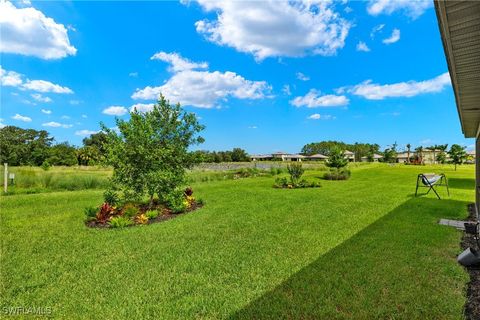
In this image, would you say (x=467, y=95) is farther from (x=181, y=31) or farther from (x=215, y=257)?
(x=181, y=31)

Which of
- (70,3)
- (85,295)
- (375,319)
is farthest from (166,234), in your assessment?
(70,3)

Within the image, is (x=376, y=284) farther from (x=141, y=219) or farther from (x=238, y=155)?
(x=238, y=155)

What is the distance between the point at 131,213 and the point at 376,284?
5.83m

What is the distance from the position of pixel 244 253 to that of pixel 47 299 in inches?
105

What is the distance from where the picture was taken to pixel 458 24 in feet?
6.41

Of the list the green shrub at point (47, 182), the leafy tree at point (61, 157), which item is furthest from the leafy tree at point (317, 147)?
the green shrub at point (47, 182)

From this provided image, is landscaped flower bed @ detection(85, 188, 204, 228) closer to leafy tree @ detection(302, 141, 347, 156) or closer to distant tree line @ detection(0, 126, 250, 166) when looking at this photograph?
distant tree line @ detection(0, 126, 250, 166)

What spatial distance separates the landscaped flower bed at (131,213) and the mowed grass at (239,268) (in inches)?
15.0

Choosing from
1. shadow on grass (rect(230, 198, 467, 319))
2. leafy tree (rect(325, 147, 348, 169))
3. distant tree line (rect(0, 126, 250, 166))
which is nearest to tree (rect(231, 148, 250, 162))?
distant tree line (rect(0, 126, 250, 166))

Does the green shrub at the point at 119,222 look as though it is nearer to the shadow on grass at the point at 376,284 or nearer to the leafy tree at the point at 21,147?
the shadow on grass at the point at 376,284

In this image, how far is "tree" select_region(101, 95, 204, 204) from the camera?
6.94 metres

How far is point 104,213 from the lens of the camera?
6.43 meters

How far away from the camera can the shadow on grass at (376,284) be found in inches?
104

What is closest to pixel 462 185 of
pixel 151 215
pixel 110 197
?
pixel 151 215
